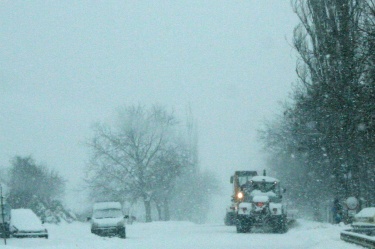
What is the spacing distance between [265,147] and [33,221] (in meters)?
36.8

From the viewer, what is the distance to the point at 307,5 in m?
42.6

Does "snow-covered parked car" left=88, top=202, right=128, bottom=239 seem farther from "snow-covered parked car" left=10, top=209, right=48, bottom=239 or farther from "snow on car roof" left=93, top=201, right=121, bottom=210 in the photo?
"snow-covered parked car" left=10, top=209, right=48, bottom=239

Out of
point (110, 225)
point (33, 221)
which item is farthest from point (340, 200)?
point (33, 221)

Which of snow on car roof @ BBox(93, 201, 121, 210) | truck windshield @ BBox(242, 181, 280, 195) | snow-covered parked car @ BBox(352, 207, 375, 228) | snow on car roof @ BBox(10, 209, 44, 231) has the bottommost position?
snow-covered parked car @ BBox(352, 207, 375, 228)

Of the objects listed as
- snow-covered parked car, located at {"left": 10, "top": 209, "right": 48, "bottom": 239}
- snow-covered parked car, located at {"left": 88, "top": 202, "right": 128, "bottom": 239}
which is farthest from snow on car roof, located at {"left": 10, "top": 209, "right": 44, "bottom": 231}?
snow-covered parked car, located at {"left": 88, "top": 202, "right": 128, "bottom": 239}

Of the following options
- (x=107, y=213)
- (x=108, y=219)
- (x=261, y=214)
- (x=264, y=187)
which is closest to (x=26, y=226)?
(x=108, y=219)

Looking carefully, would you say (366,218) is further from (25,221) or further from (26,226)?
(25,221)

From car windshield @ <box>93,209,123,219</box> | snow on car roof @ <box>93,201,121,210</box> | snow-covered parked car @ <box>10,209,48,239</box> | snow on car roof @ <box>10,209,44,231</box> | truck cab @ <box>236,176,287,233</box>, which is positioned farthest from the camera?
snow on car roof @ <box>93,201,121,210</box>

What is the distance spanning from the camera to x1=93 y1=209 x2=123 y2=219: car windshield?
3781cm

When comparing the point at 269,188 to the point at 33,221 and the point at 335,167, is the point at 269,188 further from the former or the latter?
the point at 33,221

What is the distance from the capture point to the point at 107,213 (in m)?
38.0

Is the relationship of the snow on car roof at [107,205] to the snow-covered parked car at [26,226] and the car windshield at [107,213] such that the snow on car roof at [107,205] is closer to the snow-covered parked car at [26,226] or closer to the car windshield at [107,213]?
the car windshield at [107,213]

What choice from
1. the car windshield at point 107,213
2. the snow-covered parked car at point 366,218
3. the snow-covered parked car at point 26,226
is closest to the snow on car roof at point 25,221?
the snow-covered parked car at point 26,226

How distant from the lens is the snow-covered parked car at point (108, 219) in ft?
120
